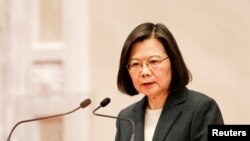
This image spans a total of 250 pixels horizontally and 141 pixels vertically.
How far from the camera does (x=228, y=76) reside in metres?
2.47

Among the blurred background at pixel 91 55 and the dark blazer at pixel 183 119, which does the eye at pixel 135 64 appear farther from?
the blurred background at pixel 91 55

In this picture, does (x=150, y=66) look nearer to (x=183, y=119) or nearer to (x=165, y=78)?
(x=165, y=78)

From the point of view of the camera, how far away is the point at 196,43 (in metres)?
2.51

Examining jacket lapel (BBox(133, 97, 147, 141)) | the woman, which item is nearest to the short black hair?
the woman

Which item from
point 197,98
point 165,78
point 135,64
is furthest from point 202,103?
point 135,64

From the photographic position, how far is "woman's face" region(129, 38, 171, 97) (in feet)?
5.49

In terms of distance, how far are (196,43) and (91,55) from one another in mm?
612

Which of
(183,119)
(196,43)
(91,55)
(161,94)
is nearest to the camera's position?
(183,119)

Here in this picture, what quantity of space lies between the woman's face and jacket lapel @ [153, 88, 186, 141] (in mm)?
59

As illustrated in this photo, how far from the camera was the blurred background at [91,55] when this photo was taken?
2.47 metres

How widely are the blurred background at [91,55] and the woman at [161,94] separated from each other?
0.79 m

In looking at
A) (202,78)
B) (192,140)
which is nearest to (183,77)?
(192,140)

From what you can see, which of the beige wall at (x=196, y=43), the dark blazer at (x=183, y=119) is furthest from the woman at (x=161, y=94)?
the beige wall at (x=196, y=43)

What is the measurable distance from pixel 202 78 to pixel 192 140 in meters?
0.96
